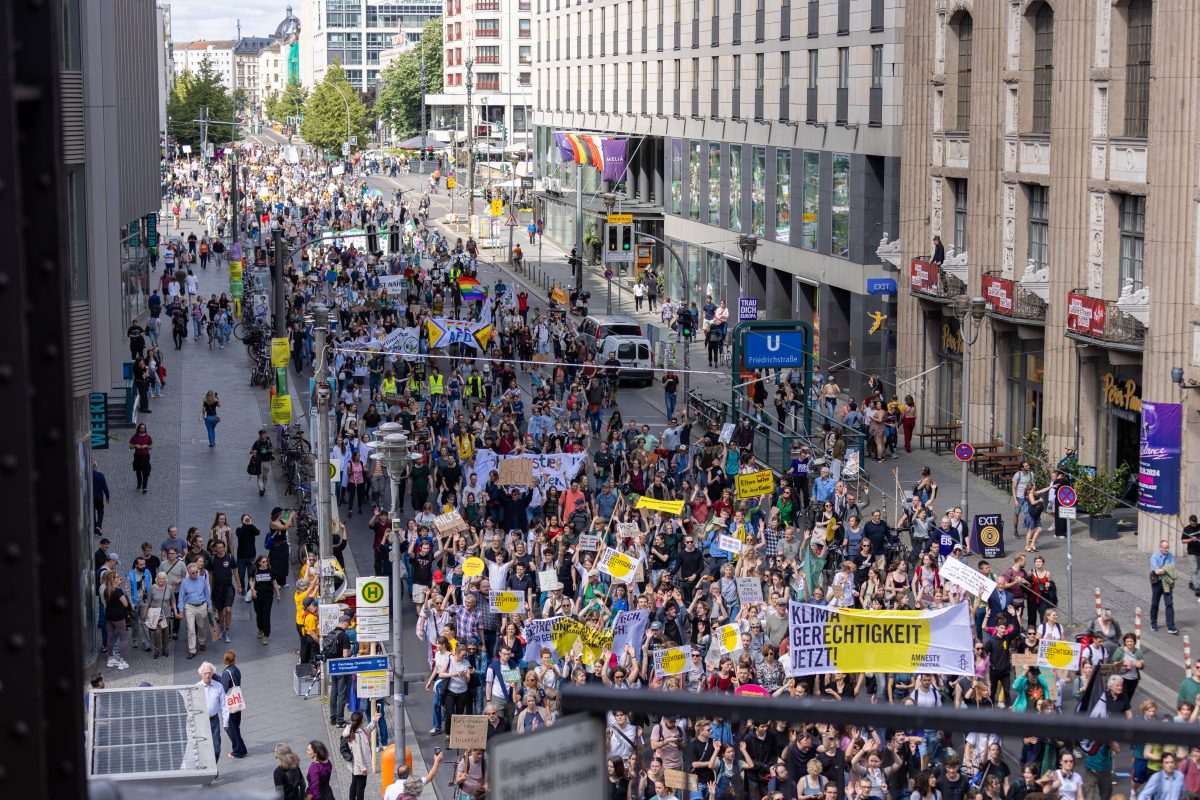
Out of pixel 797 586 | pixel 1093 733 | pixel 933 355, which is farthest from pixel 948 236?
pixel 1093 733

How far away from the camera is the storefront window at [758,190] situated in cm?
6059

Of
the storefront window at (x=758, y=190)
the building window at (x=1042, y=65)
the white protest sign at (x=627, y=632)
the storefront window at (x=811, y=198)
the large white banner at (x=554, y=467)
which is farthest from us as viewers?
the storefront window at (x=758, y=190)

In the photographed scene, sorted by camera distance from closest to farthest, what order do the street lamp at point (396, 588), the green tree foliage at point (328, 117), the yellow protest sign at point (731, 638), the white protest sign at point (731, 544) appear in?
1. the street lamp at point (396, 588)
2. the yellow protest sign at point (731, 638)
3. the white protest sign at point (731, 544)
4. the green tree foliage at point (328, 117)

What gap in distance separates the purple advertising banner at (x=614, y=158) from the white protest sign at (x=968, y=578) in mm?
57266

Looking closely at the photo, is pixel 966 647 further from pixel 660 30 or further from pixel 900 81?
pixel 660 30

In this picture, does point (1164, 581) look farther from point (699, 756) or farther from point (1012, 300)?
point (699, 756)

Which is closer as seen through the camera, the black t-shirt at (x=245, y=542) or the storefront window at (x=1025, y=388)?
the black t-shirt at (x=245, y=542)

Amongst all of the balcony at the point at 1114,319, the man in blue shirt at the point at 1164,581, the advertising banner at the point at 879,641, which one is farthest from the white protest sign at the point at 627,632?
the balcony at the point at 1114,319

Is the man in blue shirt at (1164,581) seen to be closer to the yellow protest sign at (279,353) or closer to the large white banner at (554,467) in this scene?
the large white banner at (554,467)

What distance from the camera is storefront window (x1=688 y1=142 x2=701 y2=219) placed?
69.4m

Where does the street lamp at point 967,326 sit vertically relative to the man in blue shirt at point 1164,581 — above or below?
above

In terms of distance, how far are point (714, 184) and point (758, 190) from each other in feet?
18.7

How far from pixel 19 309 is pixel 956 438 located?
1685 inches

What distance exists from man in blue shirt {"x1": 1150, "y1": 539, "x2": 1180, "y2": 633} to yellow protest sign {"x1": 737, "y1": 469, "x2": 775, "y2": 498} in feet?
20.8
